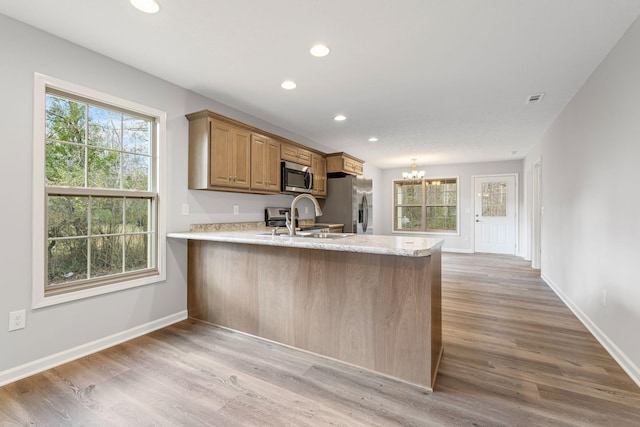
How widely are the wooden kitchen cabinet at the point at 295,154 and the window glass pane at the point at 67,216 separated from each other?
2.33 meters

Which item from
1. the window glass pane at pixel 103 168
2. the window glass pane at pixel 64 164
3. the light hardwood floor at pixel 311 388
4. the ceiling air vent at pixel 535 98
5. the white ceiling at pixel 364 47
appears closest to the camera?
the light hardwood floor at pixel 311 388

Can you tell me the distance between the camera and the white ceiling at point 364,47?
1887 mm

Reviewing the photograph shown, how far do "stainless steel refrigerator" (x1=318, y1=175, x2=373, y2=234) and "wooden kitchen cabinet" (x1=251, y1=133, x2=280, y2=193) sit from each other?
1530 mm

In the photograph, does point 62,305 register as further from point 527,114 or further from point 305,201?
point 527,114

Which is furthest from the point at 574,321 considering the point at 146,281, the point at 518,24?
the point at 146,281

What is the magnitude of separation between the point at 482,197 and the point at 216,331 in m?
7.14

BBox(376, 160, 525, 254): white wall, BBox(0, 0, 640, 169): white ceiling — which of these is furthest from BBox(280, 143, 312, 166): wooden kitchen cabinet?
BBox(376, 160, 525, 254): white wall

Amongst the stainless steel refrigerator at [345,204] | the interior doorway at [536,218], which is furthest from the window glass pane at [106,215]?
the interior doorway at [536,218]

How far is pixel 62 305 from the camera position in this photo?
2.22 meters

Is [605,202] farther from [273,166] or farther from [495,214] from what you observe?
[495,214]

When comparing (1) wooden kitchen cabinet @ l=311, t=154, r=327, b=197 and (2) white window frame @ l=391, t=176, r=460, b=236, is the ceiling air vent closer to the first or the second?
(1) wooden kitchen cabinet @ l=311, t=154, r=327, b=197

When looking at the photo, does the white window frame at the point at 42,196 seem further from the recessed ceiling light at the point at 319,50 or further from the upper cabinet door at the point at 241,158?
the recessed ceiling light at the point at 319,50

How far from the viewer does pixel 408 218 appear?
8555 millimetres

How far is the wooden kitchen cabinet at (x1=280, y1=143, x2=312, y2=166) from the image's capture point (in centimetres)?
414
